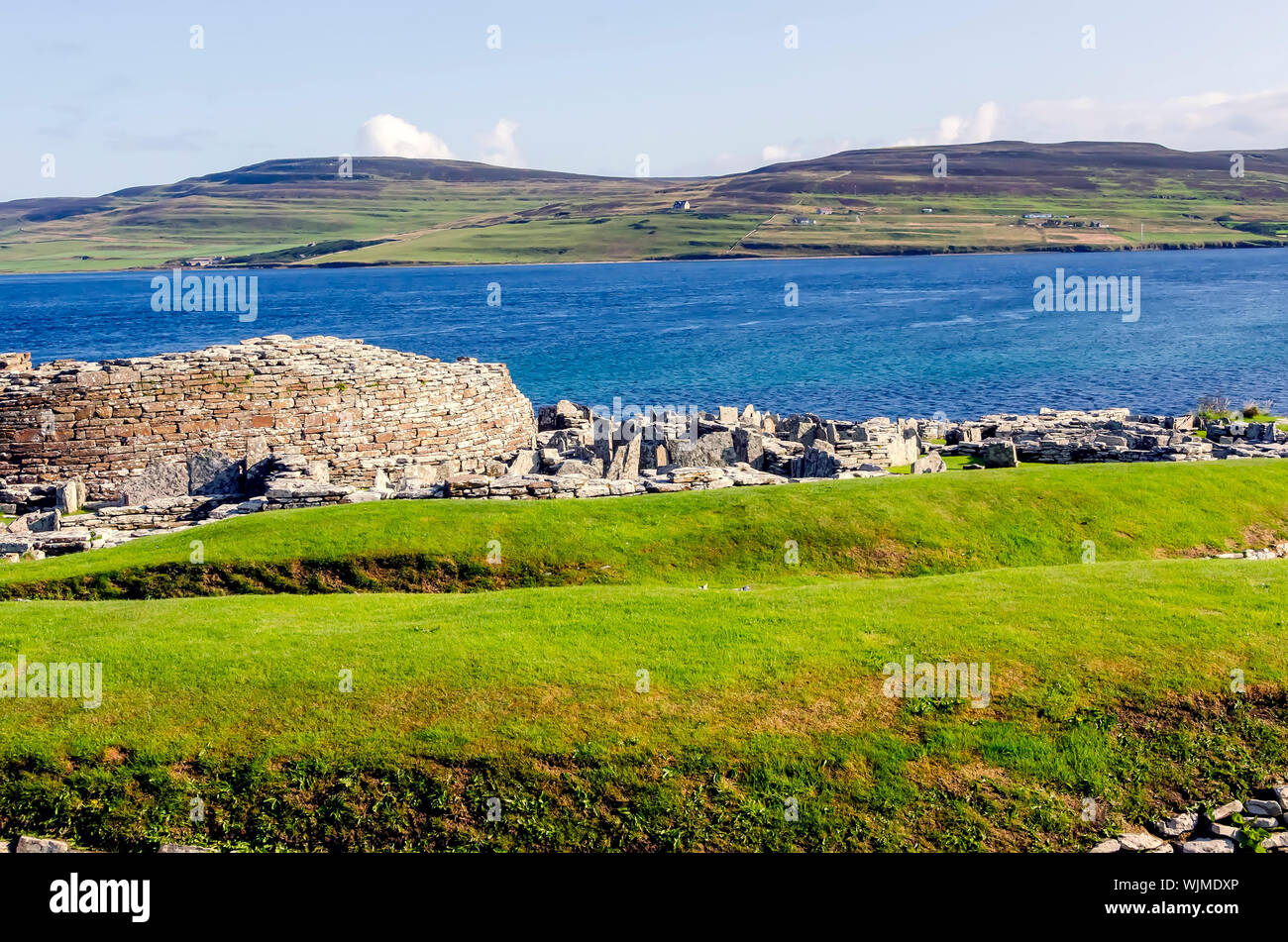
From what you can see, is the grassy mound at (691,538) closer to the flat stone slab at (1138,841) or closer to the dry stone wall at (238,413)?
the flat stone slab at (1138,841)

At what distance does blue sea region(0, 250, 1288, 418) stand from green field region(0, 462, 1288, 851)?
46.4 metres

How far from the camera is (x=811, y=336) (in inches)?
4080

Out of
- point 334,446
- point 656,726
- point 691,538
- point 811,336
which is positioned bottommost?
point 656,726

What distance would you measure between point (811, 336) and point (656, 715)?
312 feet

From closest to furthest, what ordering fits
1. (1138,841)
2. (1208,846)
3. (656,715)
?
(1208,846) → (1138,841) → (656,715)

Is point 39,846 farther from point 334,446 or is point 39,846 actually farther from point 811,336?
point 811,336

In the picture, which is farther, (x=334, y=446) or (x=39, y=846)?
(x=334, y=446)

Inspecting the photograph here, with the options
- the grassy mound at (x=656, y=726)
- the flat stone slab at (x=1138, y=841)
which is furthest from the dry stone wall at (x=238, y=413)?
the flat stone slab at (x=1138, y=841)

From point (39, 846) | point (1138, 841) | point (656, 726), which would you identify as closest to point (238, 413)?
point (39, 846)

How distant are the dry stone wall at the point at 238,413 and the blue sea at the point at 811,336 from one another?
33.4 metres

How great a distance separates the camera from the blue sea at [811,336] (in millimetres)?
68375

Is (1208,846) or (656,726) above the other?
(656,726)

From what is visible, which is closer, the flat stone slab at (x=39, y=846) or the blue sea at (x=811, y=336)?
the flat stone slab at (x=39, y=846)
